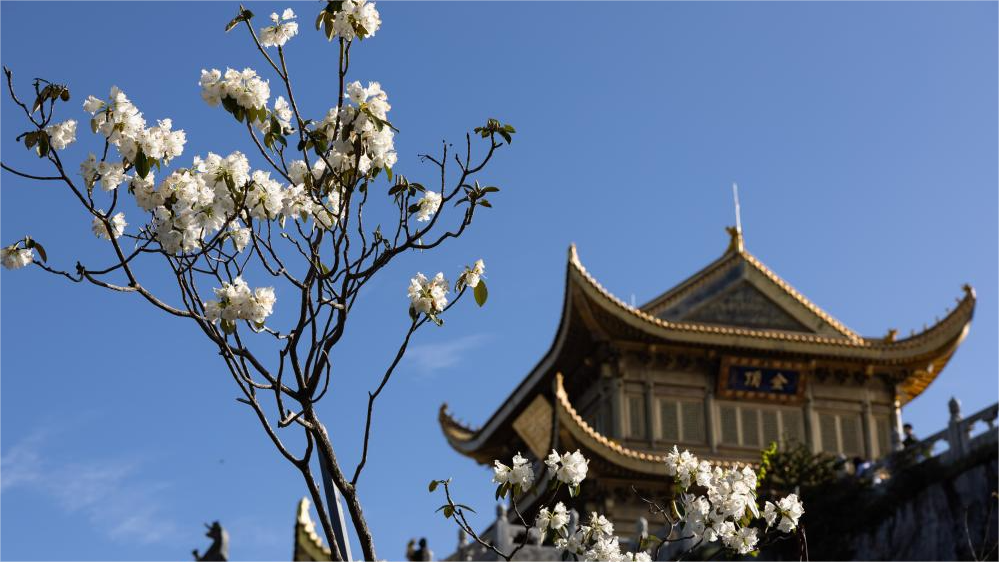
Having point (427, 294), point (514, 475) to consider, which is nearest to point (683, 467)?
point (514, 475)

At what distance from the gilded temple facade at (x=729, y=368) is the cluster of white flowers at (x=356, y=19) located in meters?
21.1

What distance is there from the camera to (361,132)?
7.41 metres

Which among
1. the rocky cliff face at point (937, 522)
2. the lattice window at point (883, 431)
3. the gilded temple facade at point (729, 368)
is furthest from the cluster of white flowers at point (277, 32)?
the lattice window at point (883, 431)

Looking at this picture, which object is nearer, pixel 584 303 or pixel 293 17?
pixel 293 17

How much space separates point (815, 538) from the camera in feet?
74.8

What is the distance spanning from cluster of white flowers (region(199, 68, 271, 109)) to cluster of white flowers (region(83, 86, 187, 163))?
264 millimetres

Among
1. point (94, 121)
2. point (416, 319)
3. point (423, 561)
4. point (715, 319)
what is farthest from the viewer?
point (715, 319)

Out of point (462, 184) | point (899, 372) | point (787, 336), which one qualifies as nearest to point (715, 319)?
point (787, 336)

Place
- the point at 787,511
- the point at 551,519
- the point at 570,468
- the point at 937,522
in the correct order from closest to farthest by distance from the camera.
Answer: the point at 570,468 → the point at 551,519 → the point at 787,511 → the point at 937,522

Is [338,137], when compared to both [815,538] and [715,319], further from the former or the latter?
[715,319]

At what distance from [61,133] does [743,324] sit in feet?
81.1

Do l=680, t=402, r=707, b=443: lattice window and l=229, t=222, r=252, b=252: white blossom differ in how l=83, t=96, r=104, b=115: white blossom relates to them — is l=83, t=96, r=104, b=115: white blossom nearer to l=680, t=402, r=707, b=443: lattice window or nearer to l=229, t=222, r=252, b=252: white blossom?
l=229, t=222, r=252, b=252: white blossom

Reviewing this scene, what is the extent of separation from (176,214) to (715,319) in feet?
79.4

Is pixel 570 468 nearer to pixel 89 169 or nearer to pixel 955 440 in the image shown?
pixel 89 169
